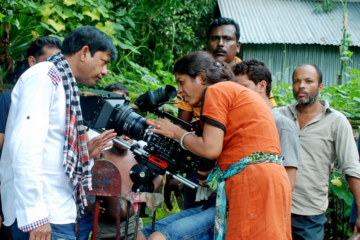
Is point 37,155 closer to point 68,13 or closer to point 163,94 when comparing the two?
point 163,94

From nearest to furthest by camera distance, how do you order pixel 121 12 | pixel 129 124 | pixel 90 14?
1. pixel 129 124
2. pixel 90 14
3. pixel 121 12

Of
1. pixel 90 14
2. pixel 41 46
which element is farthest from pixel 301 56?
pixel 41 46

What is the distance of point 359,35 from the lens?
7227 millimetres

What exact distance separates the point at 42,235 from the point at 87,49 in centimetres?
98

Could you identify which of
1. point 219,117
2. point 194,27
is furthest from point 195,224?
point 194,27

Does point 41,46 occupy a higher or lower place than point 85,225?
higher

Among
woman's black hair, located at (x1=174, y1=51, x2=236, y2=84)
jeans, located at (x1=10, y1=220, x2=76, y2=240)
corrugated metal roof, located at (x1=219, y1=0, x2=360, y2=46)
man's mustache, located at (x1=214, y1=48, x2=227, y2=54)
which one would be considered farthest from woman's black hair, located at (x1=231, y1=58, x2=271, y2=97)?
corrugated metal roof, located at (x1=219, y1=0, x2=360, y2=46)

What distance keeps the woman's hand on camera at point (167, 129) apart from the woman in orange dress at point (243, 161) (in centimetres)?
4

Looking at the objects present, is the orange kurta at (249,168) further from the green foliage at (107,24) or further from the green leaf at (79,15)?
the green leaf at (79,15)

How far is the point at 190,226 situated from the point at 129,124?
2.35 feet

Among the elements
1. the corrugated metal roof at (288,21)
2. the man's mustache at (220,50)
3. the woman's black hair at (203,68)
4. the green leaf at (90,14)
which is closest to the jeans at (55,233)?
the woman's black hair at (203,68)

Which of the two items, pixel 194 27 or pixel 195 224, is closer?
pixel 195 224

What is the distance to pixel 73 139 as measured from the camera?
1.70m

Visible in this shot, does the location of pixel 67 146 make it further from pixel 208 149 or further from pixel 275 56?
pixel 275 56
